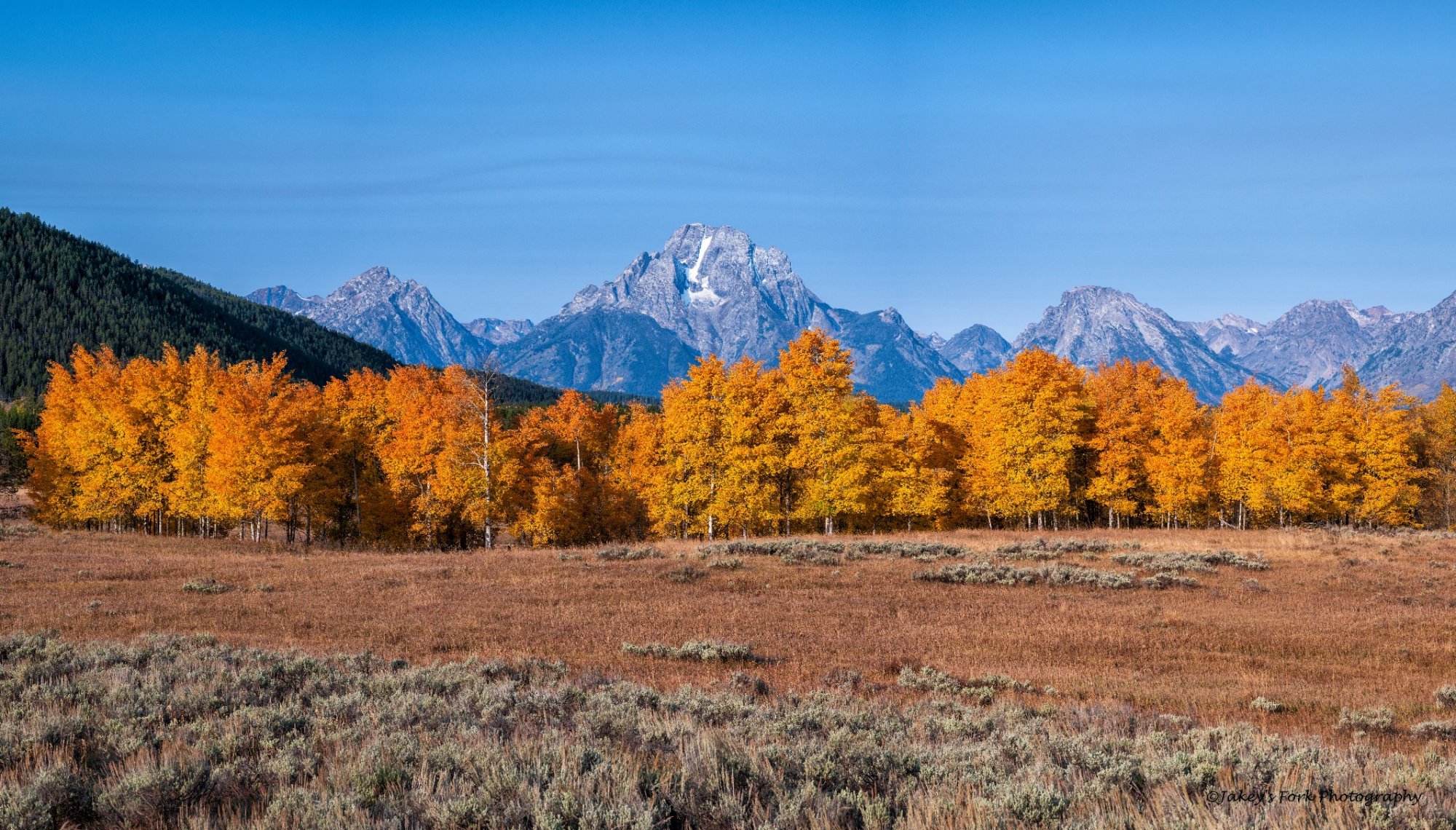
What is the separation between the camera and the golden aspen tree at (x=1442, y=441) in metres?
56.5

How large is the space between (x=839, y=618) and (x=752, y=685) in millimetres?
7274

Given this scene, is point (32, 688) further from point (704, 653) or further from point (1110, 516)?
point (1110, 516)

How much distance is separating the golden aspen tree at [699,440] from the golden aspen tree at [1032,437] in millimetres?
16044

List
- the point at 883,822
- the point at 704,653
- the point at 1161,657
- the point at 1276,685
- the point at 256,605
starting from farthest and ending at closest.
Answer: the point at 256,605, the point at 1161,657, the point at 704,653, the point at 1276,685, the point at 883,822

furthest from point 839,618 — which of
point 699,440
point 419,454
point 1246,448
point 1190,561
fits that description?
point 1246,448

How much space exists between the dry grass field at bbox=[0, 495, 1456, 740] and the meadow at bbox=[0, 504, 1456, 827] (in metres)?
0.12

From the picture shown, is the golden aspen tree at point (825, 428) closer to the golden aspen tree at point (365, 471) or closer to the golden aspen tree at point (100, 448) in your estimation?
the golden aspen tree at point (365, 471)

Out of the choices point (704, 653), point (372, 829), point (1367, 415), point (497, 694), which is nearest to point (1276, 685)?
point (704, 653)

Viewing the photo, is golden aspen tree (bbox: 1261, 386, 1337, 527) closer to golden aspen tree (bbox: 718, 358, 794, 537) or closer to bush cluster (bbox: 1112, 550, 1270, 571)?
bush cluster (bbox: 1112, 550, 1270, 571)

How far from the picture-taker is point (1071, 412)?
41469mm

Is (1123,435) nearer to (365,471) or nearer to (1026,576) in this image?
(1026,576)

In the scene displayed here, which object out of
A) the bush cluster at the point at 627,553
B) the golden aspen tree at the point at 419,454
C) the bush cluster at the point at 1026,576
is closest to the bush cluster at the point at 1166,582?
the bush cluster at the point at 1026,576

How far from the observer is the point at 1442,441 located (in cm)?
5666

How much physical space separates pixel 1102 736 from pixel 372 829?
7.22 m
